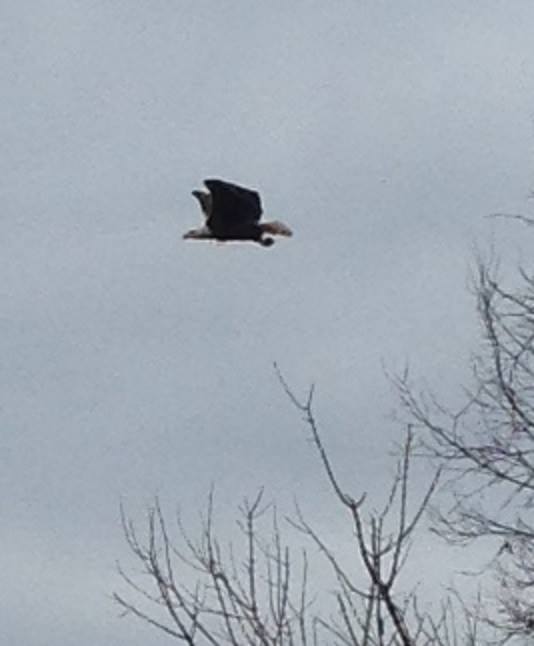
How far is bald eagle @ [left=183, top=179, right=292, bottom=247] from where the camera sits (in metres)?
8.88

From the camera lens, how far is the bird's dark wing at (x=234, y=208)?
29.3 feet

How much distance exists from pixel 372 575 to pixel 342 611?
0.26 m

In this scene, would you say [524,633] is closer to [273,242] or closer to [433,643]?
[433,643]

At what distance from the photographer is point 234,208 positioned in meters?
8.93

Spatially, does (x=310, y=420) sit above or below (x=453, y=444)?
below

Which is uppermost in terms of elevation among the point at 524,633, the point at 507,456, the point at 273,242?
the point at 507,456

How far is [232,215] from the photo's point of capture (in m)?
8.94

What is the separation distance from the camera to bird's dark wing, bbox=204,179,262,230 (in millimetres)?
8922

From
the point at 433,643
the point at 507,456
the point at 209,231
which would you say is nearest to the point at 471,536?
the point at 507,456

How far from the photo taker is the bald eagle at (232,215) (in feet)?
29.1

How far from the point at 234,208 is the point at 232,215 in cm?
3

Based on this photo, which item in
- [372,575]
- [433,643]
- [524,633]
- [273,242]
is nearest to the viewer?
[273,242]

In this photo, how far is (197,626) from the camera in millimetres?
9750

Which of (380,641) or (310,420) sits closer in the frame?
(380,641)
